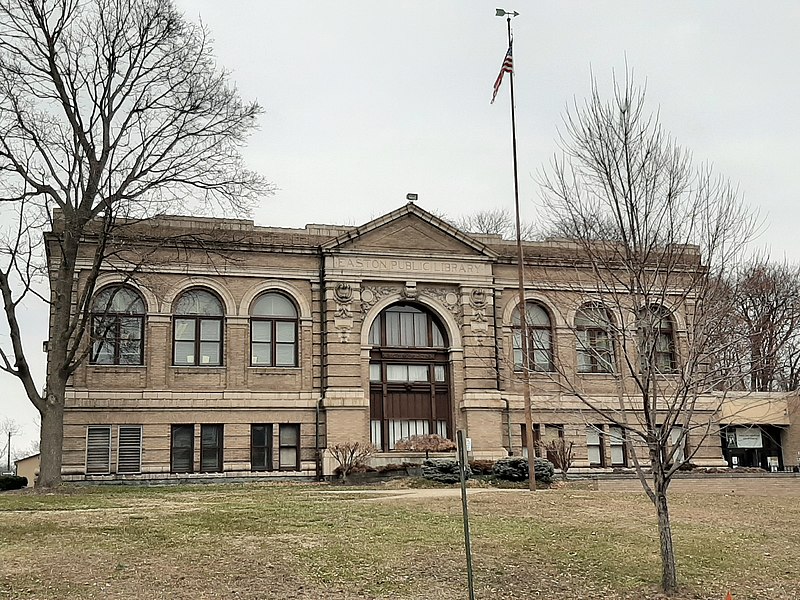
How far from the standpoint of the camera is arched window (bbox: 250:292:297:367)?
114 ft

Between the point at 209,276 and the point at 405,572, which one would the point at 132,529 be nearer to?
the point at 405,572

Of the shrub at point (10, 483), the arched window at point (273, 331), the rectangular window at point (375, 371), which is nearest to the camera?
the shrub at point (10, 483)

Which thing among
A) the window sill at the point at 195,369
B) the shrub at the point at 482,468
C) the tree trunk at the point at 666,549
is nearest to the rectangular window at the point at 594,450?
the shrub at the point at 482,468

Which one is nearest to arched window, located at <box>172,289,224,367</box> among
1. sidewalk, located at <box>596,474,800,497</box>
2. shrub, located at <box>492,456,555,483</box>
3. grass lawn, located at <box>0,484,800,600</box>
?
shrub, located at <box>492,456,555,483</box>

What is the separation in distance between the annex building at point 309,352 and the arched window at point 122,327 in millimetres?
69

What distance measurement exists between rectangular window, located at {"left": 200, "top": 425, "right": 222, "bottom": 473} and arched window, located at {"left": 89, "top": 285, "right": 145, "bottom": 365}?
3529mm

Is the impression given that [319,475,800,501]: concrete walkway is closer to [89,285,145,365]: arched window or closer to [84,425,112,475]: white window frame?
[84,425,112,475]: white window frame

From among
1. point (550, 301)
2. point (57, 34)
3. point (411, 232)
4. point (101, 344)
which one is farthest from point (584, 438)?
point (57, 34)

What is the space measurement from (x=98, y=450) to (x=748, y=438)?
3022cm

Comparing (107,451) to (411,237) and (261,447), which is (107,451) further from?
(411,237)

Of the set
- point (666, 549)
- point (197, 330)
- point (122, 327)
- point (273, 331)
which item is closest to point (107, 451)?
point (122, 327)

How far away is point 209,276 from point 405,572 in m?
22.4

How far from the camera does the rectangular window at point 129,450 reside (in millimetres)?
32281

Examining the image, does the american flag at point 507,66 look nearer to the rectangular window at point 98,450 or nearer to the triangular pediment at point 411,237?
the triangular pediment at point 411,237
